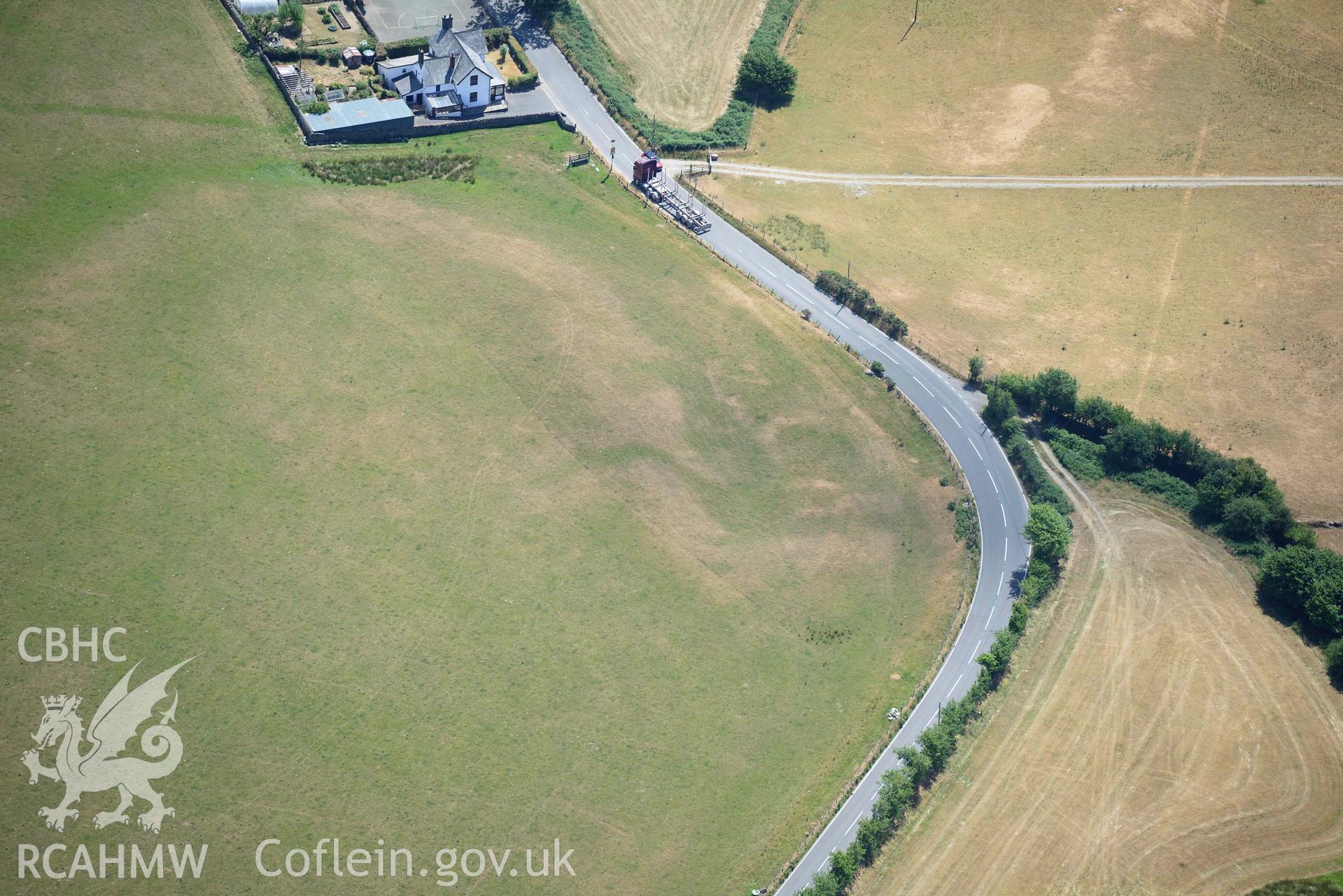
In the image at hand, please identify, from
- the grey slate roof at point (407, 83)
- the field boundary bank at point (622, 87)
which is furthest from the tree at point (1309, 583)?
the grey slate roof at point (407, 83)

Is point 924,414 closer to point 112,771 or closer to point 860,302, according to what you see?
point 860,302

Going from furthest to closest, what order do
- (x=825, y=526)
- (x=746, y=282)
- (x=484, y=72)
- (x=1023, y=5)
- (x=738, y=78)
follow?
(x=1023, y=5) < (x=738, y=78) < (x=484, y=72) < (x=746, y=282) < (x=825, y=526)

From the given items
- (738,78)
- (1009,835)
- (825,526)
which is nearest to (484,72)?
(738,78)

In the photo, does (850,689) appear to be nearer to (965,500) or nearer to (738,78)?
(965,500)

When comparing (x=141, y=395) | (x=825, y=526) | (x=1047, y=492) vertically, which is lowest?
(x=141, y=395)

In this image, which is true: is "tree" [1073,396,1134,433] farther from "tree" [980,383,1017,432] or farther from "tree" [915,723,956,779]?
"tree" [915,723,956,779]
